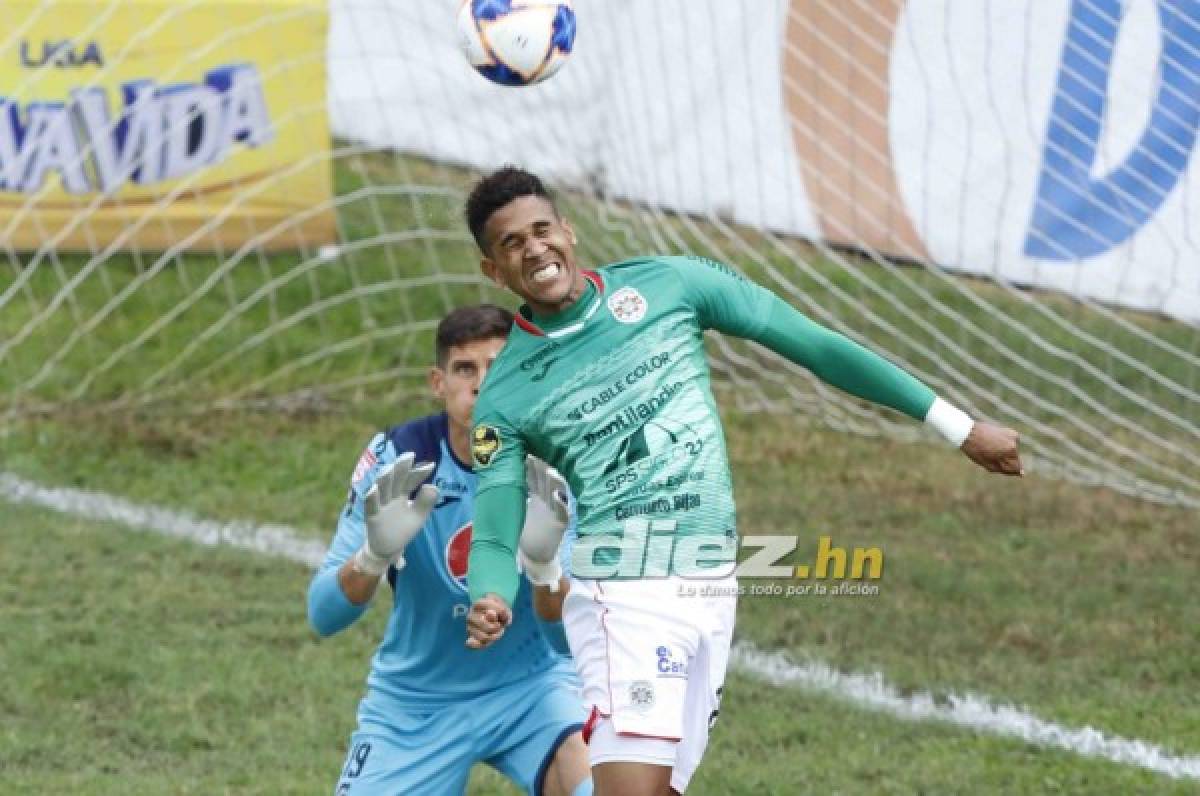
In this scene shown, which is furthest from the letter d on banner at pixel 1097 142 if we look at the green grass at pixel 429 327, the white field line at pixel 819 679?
the white field line at pixel 819 679

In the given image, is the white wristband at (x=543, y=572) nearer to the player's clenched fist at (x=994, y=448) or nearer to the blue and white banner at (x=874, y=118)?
the player's clenched fist at (x=994, y=448)

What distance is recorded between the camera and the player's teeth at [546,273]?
17.2ft

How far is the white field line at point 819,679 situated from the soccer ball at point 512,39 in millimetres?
2499

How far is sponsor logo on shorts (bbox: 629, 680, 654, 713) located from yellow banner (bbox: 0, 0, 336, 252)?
22.2 feet

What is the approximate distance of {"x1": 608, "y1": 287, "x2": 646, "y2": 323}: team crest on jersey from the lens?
5.32 meters

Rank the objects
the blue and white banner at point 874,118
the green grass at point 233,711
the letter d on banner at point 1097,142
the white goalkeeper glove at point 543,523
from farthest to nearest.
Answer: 1. the blue and white banner at point 874,118
2. the letter d on banner at point 1097,142
3. the green grass at point 233,711
4. the white goalkeeper glove at point 543,523

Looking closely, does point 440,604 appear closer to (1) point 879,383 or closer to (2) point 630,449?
(2) point 630,449

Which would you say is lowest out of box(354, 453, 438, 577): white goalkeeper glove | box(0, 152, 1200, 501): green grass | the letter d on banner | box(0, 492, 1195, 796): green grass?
box(0, 152, 1200, 501): green grass

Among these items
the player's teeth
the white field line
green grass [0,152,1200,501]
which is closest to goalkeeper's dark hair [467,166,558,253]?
the player's teeth

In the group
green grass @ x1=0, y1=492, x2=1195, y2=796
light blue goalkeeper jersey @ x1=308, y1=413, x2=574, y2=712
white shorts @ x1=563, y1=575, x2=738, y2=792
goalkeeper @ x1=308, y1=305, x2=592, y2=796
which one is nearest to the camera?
white shorts @ x1=563, y1=575, x2=738, y2=792

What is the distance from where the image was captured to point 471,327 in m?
5.98

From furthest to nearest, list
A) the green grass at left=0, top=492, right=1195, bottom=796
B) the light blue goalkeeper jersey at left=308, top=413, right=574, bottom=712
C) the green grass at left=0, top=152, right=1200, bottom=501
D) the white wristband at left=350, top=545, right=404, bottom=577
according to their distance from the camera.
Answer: the green grass at left=0, top=152, right=1200, bottom=501 < the green grass at left=0, top=492, right=1195, bottom=796 < the light blue goalkeeper jersey at left=308, top=413, right=574, bottom=712 < the white wristband at left=350, top=545, right=404, bottom=577

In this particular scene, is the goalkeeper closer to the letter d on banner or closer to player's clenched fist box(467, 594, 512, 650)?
player's clenched fist box(467, 594, 512, 650)

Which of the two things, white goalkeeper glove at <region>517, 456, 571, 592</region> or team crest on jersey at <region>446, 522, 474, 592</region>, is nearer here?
white goalkeeper glove at <region>517, 456, 571, 592</region>
